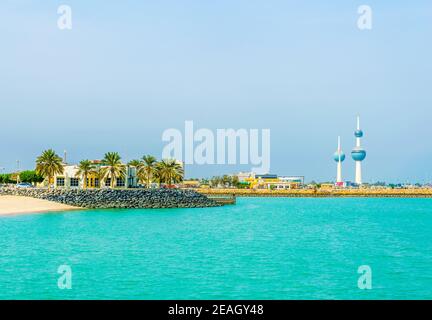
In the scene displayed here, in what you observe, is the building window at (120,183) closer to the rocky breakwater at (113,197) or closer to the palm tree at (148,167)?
the palm tree at (148,167)

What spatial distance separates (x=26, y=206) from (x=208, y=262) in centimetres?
5842

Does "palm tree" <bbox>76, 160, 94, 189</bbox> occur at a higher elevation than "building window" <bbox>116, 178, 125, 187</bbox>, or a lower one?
higher

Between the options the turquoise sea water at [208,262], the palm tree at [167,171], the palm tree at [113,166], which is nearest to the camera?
the turquoise sea water at [208,262]

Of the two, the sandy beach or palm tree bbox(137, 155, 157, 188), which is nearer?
the sandy beach

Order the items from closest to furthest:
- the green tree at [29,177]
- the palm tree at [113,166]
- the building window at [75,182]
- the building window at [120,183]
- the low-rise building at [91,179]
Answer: the palm tree at [113,166], the low-rise building at [91,179], the building window at [75,182], the building window at [120,183], the green tree at [29,177]

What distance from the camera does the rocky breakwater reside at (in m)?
93.1

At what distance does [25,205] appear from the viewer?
85500 millimetres

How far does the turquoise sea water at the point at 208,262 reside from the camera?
26297mm

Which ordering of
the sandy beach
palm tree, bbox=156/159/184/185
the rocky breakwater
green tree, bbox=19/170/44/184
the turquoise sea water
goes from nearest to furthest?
the turquoise sea water < the sandy beach < the rocky breakwater < palm tree, bbox=156/159/184/185 < green tree, bbox=19/170/44/184

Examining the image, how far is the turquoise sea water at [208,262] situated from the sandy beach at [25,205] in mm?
22186

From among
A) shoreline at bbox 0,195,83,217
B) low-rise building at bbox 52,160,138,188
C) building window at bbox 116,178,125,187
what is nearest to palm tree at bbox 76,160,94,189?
low-rise building at bbox 52,160,138,188

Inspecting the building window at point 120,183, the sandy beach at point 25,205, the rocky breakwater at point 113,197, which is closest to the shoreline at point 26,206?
the sandy beach at point 25,205

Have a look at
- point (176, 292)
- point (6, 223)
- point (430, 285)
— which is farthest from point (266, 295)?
point (6, 223)

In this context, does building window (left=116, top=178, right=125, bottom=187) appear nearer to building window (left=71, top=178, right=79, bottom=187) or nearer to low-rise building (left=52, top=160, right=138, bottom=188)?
low-rise building (left=52, top=160, right=138, bottom=188)
